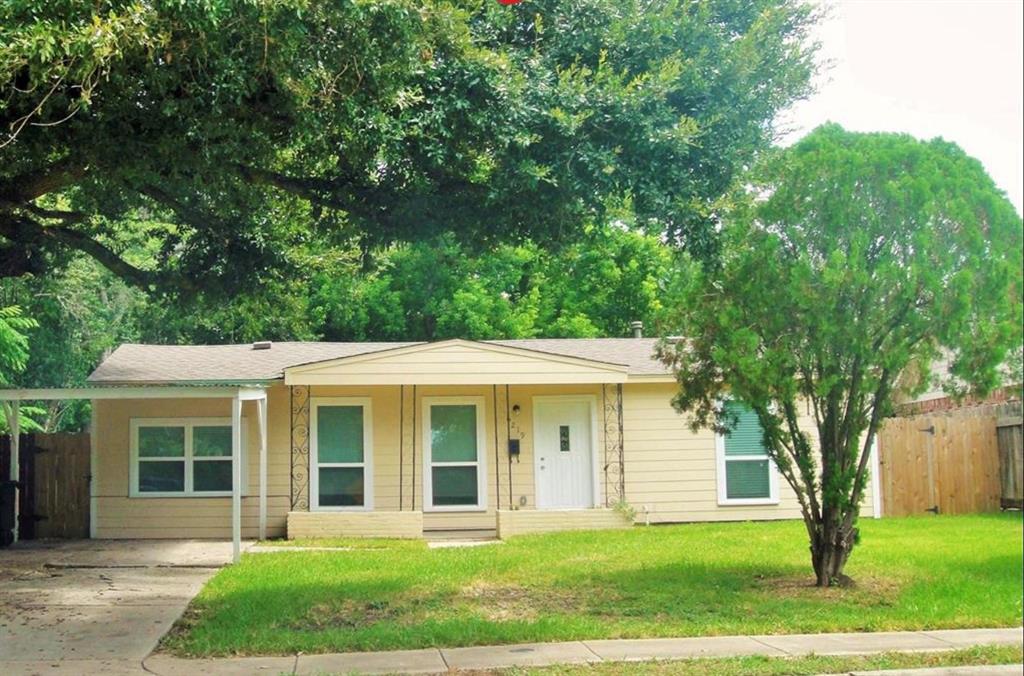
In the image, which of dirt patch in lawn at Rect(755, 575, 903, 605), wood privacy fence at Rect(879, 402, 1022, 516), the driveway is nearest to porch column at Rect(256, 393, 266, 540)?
the driveway

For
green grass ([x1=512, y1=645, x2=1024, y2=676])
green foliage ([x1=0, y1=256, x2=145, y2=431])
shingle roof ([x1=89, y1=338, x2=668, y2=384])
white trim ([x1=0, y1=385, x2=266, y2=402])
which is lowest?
green grass ([x1=512, y1=645, x2=1024, y2=676])

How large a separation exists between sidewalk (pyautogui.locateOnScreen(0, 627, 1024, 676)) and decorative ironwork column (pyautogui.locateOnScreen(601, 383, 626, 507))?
846 cm

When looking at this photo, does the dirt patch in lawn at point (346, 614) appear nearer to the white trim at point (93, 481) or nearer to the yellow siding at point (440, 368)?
the yellow siding at point (440, 368)

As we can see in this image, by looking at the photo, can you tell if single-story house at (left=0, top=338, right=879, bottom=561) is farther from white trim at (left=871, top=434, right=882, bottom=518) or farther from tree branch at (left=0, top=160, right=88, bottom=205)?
tree branch at (left=0, top=160, right=88, bottom=205)

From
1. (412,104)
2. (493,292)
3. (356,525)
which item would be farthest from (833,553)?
(493,292)

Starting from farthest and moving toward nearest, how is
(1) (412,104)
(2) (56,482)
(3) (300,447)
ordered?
(3) (300,447) → (2) (56,482) → (1) (412,104)

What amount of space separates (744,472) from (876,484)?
2073mm

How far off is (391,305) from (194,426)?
10.8ft

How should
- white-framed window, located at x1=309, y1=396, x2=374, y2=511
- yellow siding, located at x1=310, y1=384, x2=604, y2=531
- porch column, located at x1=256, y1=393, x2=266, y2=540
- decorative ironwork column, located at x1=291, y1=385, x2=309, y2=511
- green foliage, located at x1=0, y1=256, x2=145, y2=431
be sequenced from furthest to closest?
green foliage, located at x1=0, y1=256, x2=145, y2=431 < yellow siding, located at x1=310, y1=384, x2=604, y2=531 < white-framed window, located at x1=309, y1=396, x2=374, y2=511 < decorative ironwork column, located at x1=291, y1=385, x2=309, y2=511 < porch column, located at x1=256, y1=393, x2=266, y2=540

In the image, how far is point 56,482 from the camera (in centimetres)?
1600

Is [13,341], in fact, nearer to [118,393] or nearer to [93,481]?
[93,481]

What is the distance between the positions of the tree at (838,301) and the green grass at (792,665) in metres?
1.78

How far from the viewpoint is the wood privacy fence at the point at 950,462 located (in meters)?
5.05

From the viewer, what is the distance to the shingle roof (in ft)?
52.5
